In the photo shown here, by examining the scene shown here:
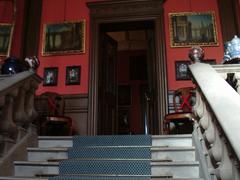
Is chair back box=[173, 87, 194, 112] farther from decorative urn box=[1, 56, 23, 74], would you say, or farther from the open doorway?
decorative urn box=[1, 56, 23, 74]

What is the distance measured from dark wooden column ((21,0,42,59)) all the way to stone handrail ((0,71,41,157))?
3.03 m

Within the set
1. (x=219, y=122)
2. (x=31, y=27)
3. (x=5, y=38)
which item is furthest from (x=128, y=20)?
(x=219, y=122)

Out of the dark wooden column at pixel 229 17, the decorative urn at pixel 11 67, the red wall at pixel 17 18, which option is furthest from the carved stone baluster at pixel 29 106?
the dark wooden column at pixel 229 17

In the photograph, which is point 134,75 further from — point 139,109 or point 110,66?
point 110,66

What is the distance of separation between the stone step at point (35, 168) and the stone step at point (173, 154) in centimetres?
91

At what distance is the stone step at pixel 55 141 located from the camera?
11.0 feet

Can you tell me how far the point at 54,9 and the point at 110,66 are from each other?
1675 mm

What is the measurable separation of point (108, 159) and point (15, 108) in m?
1.06

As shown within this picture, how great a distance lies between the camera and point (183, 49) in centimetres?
590

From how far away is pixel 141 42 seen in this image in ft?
36.5

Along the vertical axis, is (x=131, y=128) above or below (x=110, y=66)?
below

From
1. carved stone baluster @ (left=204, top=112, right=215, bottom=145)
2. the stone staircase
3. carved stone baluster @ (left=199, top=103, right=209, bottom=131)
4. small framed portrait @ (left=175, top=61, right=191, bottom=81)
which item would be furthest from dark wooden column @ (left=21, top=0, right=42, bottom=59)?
carved stone baluster @ (left=204, top=112, right=215, bottom=145)

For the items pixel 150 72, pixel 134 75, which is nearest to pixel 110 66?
pixel 150 72

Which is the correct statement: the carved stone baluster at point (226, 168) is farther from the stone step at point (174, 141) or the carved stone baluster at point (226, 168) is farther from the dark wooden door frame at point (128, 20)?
the dark wooden door frame at point (128, 20)
